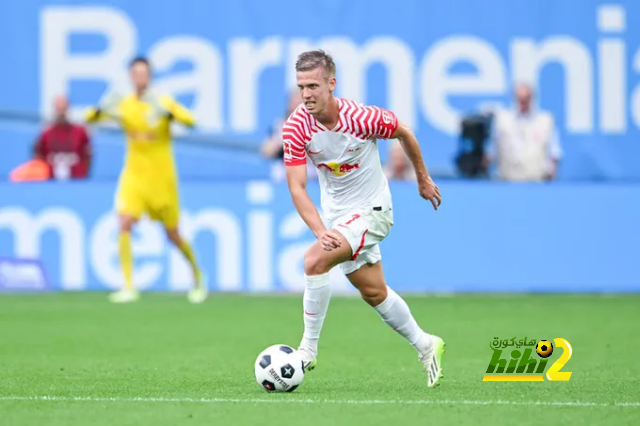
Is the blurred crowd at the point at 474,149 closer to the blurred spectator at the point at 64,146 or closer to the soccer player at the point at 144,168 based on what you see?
the blurred spectator at the point at 64,146

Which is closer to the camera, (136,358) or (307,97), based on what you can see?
(307,97)

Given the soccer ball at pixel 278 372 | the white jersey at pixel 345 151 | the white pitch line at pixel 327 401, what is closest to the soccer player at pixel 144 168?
the white jersey at pixel 345 151

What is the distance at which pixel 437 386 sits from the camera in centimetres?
832

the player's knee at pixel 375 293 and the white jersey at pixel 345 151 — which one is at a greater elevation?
the white jersey at pixel 345 151

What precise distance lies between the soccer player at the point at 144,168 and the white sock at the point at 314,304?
650 cm

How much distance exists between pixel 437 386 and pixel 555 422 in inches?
61.3

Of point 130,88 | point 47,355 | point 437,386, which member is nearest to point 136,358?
point 47,355

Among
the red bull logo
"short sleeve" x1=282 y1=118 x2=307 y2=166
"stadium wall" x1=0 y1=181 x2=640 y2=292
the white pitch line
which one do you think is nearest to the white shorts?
the red bull logo

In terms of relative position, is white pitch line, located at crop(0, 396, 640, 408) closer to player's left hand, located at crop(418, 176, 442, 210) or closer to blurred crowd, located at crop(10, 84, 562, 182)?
player's left hand, located at crop(418, 176, 442, 210)

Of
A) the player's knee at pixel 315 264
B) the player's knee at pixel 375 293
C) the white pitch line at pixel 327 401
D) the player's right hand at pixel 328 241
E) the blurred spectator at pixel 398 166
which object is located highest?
the player's right hand at pixel 328 241

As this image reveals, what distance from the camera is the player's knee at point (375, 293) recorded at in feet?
27.9

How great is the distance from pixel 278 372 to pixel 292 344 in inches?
122

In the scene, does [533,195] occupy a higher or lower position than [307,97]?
lower

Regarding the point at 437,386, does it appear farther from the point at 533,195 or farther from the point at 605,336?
the point at 533,195
